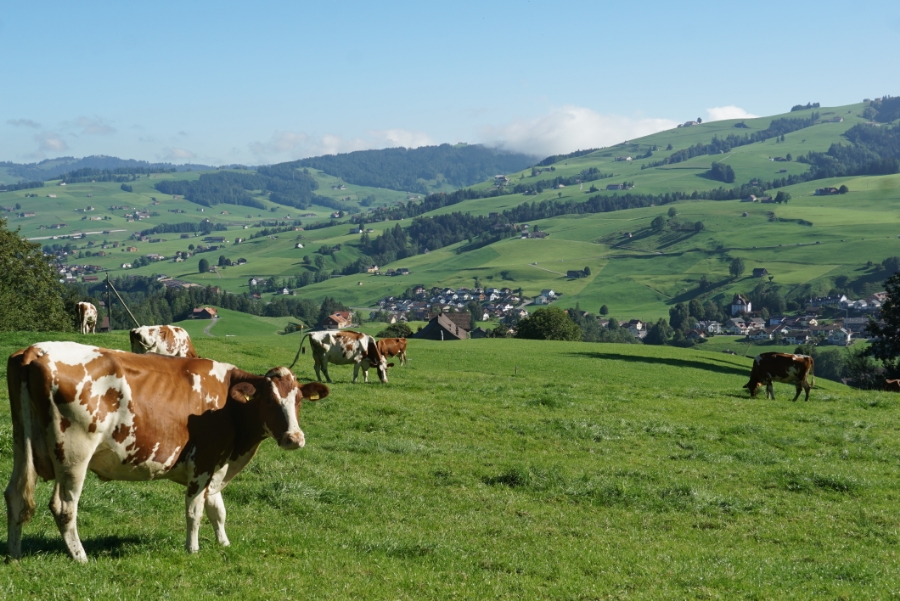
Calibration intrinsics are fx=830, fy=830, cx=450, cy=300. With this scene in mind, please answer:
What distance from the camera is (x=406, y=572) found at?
10.9m

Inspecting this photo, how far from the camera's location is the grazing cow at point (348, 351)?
33.6 meters

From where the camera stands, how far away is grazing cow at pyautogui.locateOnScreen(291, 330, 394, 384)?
110 feet

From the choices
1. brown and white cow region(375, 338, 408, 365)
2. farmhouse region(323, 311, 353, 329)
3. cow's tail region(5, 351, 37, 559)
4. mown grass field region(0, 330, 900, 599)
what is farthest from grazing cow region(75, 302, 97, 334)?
farmhouse region(323, 311, 353, 329)

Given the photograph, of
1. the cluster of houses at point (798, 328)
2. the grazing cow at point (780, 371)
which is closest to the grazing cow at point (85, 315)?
the grazing cow at point (780, 371)

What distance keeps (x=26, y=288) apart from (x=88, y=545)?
5672 cm

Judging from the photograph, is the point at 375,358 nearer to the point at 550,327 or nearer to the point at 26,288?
the point at 26,288

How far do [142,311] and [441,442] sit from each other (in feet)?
501

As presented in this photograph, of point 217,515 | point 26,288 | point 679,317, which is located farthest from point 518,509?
point 679,317

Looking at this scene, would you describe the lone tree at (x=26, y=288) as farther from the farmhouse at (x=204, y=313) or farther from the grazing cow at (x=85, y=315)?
the farmhouse at (x=204, y=313)

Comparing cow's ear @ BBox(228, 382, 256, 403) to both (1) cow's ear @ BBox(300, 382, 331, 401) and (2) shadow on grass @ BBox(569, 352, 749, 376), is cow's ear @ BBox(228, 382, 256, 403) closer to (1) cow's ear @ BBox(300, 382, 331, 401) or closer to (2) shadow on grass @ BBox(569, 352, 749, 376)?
(1) cow's ear @ BBox(300, 382, 331, 401)

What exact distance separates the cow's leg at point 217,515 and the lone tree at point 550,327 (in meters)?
85.6

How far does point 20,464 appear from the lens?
10.0 meters

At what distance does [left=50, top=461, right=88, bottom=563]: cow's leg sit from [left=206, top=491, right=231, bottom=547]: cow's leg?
171 cm

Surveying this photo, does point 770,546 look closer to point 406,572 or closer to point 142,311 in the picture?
point 406,572
